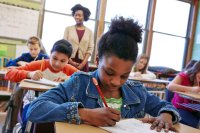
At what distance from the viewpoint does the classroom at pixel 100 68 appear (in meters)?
0.91

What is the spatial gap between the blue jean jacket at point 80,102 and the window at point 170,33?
471 centimetres

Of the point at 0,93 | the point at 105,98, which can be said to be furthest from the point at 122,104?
the point at 0,93

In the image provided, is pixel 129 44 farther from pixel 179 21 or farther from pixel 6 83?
pixel 179 21

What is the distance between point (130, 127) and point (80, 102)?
20 centimetres

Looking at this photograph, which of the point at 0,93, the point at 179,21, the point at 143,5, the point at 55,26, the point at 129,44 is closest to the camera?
the point at 129,44

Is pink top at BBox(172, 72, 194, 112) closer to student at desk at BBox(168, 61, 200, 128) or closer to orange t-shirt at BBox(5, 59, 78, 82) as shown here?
student at desk at BBox(168, 61, 200, 128)

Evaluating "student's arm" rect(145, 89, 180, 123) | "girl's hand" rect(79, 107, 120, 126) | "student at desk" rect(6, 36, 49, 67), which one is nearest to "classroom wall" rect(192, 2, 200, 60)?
"student at desk" rect(6, 36, 49, 67)

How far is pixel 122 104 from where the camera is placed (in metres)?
1.07

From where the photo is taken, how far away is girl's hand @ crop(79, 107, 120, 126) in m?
0.83

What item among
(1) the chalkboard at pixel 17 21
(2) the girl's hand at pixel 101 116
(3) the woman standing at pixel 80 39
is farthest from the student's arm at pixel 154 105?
(1) the chalkboard at pixel 17 21

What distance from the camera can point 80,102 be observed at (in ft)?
3.05

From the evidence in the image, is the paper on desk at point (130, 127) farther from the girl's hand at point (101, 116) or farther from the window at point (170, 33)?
the window at point (170, 33)

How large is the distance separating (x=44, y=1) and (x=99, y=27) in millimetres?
1150

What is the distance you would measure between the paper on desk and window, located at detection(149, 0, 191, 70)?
16.1 ft
